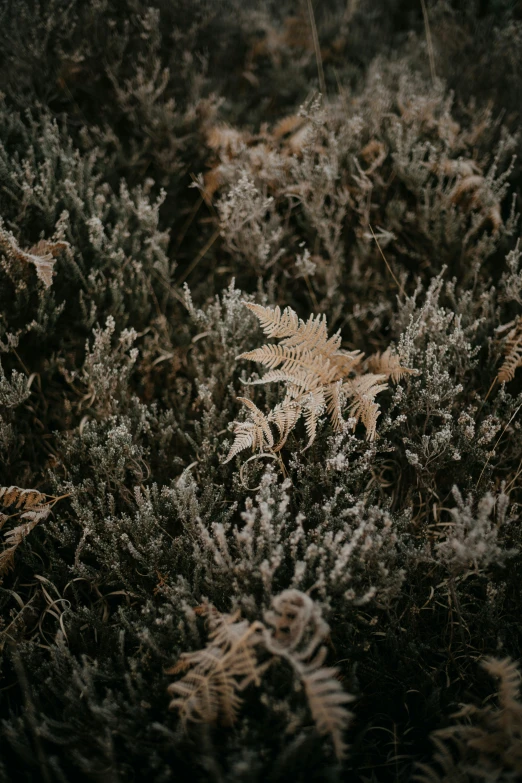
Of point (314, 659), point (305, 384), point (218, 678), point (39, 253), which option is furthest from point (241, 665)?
point (39, 253)

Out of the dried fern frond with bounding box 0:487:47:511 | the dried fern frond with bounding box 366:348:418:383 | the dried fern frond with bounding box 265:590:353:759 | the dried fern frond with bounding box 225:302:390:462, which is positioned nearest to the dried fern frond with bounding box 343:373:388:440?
the dried fern frond with bounding box 225:302:390:462

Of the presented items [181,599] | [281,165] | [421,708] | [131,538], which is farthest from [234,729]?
[281,165]

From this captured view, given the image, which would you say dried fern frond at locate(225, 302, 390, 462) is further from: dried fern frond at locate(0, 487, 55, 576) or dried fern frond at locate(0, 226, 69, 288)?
dried fern frond at locate(0, 226, 69, 288)

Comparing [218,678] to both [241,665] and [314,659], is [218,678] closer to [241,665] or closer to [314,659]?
[241,665]

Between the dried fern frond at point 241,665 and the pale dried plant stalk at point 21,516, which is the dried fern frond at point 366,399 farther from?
the pale dried plant stalk at point 21,516

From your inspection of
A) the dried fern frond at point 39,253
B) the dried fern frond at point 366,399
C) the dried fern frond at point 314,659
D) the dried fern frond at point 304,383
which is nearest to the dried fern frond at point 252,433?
the dried fern frond at point 304,383

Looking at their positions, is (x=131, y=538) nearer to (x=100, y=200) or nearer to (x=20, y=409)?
(x=20, y=409)
